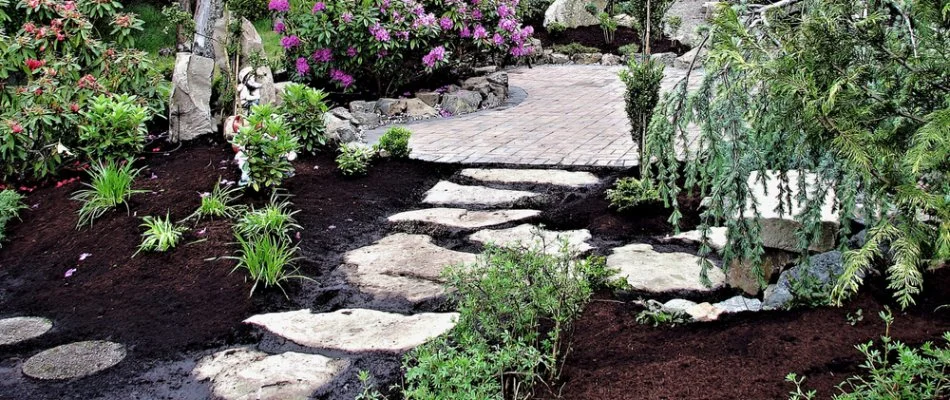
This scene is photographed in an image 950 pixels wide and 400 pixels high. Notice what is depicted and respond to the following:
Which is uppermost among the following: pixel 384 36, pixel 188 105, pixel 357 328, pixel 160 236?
pixel 384 36

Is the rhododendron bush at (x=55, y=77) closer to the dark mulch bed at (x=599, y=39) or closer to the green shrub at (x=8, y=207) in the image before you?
the green shrub at (x=8, y=207)

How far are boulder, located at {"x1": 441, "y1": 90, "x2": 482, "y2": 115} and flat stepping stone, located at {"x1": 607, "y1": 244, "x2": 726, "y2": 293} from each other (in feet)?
14.9

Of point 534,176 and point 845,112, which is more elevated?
point 845,112

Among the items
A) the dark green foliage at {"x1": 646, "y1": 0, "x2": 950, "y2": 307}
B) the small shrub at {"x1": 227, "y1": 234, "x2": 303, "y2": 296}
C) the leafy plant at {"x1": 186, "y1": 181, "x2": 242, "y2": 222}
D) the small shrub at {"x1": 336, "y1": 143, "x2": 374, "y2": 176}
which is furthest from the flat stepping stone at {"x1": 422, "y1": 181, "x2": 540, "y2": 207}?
the dark green foliage at {"x1": 646, "y1": 0, "x2": 950, "y2": 307}

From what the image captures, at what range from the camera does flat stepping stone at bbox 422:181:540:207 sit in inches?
205

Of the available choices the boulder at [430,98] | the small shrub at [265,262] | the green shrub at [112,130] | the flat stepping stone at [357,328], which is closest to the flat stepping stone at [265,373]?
the flat stepping stone at [357,328]

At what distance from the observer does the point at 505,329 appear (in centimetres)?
280

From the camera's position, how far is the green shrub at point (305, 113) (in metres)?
5.97

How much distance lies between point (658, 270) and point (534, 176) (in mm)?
1961

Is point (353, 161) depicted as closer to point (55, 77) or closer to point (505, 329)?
point (55, 77)

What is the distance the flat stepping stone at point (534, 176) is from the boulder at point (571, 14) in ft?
29.1

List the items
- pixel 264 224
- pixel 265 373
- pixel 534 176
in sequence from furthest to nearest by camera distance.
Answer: pixel 534 176
pixel 264 224
pixel 265 373

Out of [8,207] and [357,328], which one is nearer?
[357,328]

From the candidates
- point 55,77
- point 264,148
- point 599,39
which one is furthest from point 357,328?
point 599,39
